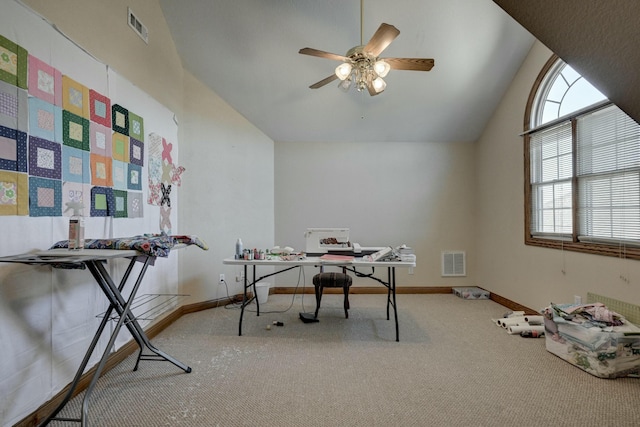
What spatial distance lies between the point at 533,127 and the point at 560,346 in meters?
2.27

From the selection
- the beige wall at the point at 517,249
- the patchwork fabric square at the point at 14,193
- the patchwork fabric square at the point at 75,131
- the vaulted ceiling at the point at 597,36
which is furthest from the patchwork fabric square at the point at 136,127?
the beige wall at the point at 517,249

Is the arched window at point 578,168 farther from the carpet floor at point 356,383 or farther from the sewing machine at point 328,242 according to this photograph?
the sewing machine at point 328,242

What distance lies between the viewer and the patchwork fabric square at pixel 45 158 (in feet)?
5.38

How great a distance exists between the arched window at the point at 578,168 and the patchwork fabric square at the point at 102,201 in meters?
3.98

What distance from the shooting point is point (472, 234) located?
4488mm

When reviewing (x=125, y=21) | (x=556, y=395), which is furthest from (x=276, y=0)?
(x=556, y=395)

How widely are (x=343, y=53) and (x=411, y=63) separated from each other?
1.10 meters

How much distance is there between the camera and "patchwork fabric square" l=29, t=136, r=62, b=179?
5.38 ft

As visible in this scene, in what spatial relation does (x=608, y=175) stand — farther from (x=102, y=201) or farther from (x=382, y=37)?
(x=102, y=201)

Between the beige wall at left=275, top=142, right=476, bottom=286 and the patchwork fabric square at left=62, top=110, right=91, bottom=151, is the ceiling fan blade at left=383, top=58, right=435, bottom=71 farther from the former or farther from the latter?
the patchwork fabric square at left=62, top=110, right=91, bottom=151

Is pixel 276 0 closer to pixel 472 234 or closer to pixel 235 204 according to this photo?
pixel 235 204

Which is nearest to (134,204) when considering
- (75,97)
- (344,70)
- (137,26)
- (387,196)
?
(75,97)

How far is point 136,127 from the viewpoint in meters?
2.58

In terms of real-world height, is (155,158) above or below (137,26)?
below
